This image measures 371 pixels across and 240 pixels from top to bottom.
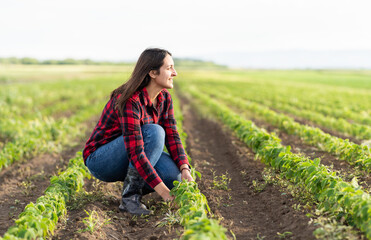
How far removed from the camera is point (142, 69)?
160 inches

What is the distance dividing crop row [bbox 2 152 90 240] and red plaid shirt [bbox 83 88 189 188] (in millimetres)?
452

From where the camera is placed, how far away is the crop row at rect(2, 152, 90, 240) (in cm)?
302

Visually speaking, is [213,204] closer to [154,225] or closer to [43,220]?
[154,225]

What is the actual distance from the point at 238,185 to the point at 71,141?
17.9 feet

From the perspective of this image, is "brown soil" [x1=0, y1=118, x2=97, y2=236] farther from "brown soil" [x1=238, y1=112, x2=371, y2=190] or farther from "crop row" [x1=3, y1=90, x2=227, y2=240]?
"brown soil" [x1=238, y1=112, x2=371, y2=190]

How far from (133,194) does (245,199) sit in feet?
5.00

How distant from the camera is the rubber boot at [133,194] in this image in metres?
4.27

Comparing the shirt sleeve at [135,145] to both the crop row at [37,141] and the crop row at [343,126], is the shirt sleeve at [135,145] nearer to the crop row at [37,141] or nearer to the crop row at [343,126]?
the crop row at [37,141]

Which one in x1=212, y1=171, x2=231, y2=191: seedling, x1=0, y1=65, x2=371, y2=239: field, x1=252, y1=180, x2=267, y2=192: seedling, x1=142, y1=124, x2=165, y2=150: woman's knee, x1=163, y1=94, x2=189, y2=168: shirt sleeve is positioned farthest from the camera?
x1=212, y1=171, x2=231, y2=191: seedling

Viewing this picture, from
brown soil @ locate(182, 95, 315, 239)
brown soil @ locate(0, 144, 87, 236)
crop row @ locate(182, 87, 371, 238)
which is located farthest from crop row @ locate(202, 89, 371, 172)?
brown soil @ locate(0, 144, 87, 236)

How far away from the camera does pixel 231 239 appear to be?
3.58 metres

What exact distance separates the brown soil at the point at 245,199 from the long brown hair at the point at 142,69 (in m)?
1.66

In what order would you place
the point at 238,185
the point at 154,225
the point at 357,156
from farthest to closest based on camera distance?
the point at 357,156
the point at 238,185
the point at 154,225

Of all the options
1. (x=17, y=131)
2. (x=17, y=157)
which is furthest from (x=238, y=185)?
(x=17, y=131)
